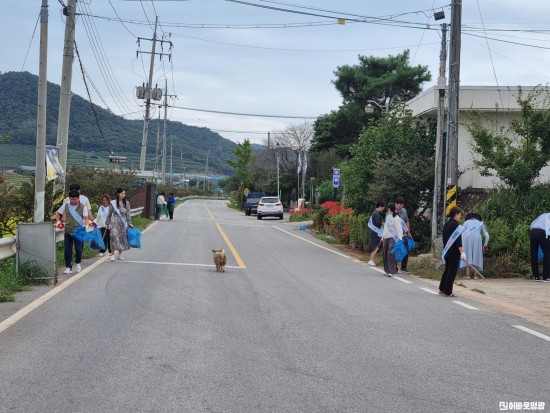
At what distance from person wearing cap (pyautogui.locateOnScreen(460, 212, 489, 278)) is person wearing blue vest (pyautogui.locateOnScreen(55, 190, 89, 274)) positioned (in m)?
8.18

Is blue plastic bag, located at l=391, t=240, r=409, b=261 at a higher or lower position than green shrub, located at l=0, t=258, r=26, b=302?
higher

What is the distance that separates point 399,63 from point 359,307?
4562 cm

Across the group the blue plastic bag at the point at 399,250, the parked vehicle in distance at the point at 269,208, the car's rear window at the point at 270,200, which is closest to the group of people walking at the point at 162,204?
the parked vehicle in distance at the point at 269,208

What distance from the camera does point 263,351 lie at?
7293mm

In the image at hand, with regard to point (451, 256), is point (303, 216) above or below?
below

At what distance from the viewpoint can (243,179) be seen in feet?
301

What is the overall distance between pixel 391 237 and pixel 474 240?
187 centimetres

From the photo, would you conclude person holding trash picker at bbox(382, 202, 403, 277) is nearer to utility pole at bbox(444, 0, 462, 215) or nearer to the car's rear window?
utility pole at bbox(444, 0, 462, 215)

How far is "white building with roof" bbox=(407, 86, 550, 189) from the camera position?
2402 centimetres

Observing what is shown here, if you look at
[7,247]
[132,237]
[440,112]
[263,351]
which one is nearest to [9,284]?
[7,247]

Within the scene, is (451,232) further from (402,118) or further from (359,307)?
(402,118)

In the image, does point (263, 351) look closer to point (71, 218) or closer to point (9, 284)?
point (9, 284)

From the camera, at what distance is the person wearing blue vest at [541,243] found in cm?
1527

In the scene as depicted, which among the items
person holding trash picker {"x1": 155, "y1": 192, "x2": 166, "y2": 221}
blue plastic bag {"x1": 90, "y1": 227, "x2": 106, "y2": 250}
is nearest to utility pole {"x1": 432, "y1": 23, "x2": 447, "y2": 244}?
blue plastic bag {"x1": 90, "y1": 227, "x2": 106, "y2": 250}
